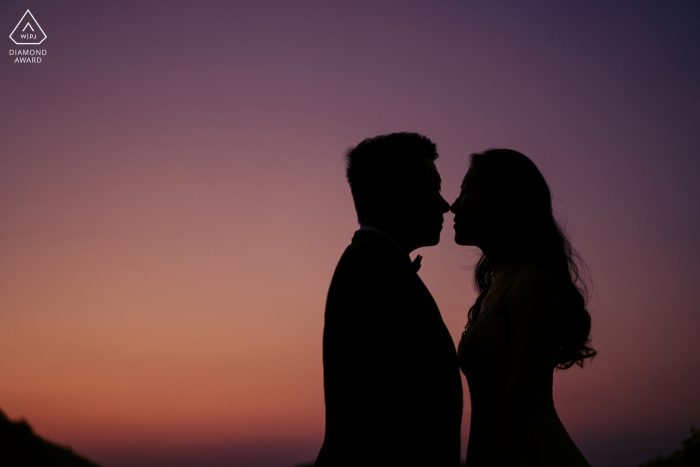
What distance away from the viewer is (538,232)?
3.57 meters

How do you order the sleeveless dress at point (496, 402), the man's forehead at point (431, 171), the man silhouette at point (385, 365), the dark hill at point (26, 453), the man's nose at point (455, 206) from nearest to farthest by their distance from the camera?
the man silhouette at point (385, 365)
the man's forehead at point (431, 171)
the sleeveless dress at point (496, 402)
the man's nose at point (455, 206)
the dark hill at point (26, 453)

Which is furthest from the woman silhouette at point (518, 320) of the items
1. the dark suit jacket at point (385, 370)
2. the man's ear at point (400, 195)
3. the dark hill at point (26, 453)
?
the dark hill at point (26, 453)

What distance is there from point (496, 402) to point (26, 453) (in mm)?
11662

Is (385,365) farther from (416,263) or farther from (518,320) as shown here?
(518,320)

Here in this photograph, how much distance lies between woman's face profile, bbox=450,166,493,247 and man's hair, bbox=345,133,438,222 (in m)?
0.90

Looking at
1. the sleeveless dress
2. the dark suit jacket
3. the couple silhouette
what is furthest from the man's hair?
the sleeveless dress

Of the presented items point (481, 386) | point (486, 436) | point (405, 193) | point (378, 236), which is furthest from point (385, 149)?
point (486, 436)

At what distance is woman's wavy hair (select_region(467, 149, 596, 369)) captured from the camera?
352cm

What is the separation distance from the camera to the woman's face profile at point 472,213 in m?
3.65

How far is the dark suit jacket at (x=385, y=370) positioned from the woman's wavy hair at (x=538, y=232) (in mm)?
1363

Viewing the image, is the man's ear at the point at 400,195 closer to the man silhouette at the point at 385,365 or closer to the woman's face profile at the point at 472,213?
the man silhouette at the point at 385,365

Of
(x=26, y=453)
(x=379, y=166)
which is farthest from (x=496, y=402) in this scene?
(x=26, y=453)

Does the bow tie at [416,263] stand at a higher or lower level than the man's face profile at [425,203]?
lower

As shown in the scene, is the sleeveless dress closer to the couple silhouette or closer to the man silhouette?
the couple silhouette
